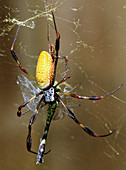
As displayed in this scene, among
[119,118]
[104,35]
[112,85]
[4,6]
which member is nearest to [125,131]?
[119,118]

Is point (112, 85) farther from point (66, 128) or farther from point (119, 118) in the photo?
point (66, 128)

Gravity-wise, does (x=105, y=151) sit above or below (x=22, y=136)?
above

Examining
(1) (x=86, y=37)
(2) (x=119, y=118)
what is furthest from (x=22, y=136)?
(1) (x=86, y=37)

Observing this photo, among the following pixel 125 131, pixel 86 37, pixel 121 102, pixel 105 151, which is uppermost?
pixel 86 37

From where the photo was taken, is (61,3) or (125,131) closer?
(61,3)

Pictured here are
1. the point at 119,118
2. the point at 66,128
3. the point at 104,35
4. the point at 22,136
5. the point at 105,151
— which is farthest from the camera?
the point at 22,136

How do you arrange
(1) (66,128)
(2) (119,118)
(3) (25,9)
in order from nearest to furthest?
(3) (25,9)
(2) (119,118)
(1) (66,128)
